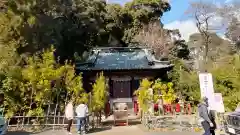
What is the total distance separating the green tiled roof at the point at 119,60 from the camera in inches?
1147

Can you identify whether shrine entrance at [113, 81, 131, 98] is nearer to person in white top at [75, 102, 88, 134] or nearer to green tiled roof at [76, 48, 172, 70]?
green tiled roof at [76, 48, 172, 70]

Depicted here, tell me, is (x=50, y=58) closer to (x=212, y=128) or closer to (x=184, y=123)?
(x=184, y=123)

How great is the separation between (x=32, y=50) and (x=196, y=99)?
12370mm

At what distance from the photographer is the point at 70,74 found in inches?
762

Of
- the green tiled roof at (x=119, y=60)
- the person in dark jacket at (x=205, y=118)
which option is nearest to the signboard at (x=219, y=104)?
the person in dark jacket at (x=205, y=118)

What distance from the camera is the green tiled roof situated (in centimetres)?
2912

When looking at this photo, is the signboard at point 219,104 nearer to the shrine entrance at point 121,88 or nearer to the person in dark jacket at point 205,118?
the person in dark jacket at point 205,118

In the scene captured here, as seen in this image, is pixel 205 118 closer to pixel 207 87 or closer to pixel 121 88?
pixel 207 87

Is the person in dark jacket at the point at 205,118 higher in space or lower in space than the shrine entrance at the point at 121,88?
lower

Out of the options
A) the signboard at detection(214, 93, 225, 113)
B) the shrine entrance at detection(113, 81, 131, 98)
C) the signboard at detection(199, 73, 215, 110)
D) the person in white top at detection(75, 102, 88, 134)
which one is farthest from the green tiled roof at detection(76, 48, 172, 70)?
the signboard at detection(214, 93, 225, 113)

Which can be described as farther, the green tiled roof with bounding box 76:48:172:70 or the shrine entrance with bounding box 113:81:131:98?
the shrine entrance with bounding box 113:81:131:98

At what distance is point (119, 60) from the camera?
31641mm

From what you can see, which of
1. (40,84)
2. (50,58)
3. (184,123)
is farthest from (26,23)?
(184,123)

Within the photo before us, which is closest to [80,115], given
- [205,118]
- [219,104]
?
[219,104]
